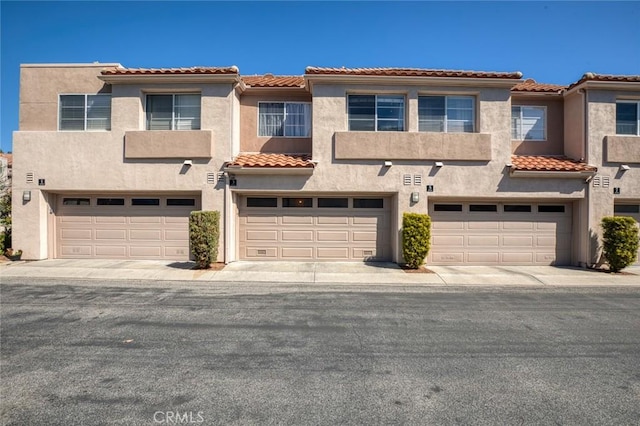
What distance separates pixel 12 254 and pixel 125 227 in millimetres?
3582

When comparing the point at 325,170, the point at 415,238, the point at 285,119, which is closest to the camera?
the point at 415,238

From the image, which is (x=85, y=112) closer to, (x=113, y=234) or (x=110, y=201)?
(x=110, y=201)

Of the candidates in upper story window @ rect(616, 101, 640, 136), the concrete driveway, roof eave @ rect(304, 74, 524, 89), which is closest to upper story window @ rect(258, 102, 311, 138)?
roof eave @ rect(304, 74, 524, 89)

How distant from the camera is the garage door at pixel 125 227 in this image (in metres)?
11.7

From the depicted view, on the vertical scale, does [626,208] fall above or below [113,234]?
above

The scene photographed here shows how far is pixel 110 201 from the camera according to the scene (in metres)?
11.8

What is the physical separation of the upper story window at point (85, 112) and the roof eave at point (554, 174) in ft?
44.7

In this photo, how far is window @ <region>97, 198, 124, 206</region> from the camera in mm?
11766

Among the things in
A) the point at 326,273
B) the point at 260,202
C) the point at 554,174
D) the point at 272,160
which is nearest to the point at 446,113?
the point at 554,174

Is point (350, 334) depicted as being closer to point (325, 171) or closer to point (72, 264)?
point (325, 171)

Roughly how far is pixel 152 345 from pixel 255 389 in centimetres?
206

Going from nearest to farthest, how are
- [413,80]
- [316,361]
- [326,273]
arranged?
1. [316,361]
2. [326,273]
3. [413,80]

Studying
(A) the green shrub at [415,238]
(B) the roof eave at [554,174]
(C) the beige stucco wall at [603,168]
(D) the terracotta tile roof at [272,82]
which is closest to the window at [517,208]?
(B) the roof eave at [554,174]

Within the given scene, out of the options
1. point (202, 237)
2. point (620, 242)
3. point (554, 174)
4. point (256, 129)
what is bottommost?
point (620, 242)
